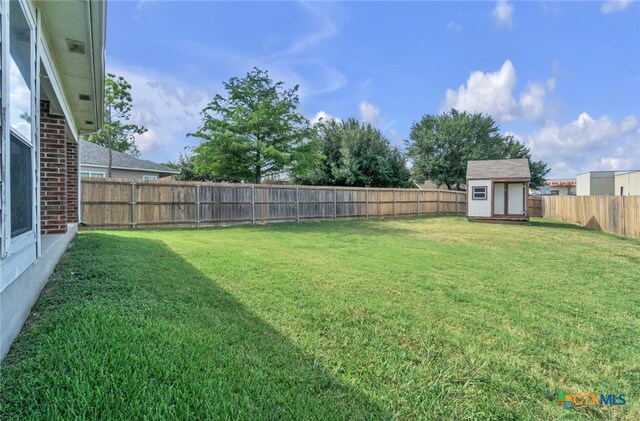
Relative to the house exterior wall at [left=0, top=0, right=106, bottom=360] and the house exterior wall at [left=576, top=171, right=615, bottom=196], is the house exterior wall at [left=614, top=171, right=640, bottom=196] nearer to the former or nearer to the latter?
the house exterior wall at [left=576, top=171, right=615, bottom=196]

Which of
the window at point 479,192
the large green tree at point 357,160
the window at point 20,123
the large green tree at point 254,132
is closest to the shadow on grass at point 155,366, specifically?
the window at point 20,123

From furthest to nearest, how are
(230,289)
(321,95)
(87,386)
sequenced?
(321,95)
(230,289)
(87,386)

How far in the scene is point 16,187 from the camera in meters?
2.54

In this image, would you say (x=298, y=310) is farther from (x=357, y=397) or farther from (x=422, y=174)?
(x=422, y=174)

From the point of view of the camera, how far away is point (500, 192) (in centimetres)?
1834

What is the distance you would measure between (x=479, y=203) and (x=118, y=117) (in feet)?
76.5

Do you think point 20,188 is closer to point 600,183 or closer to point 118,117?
point 118,117

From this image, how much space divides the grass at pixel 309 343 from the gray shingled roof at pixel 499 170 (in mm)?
13546

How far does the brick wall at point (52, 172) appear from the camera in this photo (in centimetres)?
481

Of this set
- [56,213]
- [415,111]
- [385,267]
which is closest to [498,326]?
[385,267]

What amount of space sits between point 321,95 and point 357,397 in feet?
73.3

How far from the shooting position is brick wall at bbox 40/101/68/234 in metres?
4.81

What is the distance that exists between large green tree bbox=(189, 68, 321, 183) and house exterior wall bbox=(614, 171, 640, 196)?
79.2ft

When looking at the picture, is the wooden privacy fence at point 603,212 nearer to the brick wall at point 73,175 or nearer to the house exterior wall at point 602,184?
the house exterior wall at point 602,184
